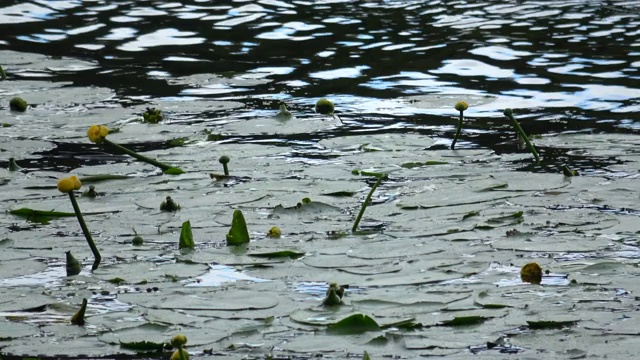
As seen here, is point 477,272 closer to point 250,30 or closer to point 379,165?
point 379,165

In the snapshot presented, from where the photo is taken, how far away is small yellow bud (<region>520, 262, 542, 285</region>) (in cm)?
280

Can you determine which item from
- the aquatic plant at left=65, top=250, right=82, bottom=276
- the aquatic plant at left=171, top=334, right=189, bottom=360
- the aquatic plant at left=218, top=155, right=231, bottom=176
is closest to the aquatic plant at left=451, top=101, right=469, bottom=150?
the aquatic plant at left=218, top=155, right=231, bottom=176

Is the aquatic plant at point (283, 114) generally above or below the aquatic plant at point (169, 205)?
below

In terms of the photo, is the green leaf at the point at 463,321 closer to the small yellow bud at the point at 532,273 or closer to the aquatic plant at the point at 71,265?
the small yellow bud at the point at 532,273

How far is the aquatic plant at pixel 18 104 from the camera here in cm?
504

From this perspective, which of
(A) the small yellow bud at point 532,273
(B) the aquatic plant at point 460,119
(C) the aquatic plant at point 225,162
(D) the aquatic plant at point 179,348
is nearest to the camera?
(D) the aquatic plant at point 179,348

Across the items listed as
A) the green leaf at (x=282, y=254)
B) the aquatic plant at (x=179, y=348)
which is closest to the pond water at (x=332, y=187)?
the green leaf at (x=282, y=254)

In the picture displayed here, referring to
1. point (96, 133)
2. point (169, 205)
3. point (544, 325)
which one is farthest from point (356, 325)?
point (96, 133)

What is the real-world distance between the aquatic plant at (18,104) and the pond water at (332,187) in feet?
0.14

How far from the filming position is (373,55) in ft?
→ 21.1

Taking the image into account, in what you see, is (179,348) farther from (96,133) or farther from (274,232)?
(96,133)

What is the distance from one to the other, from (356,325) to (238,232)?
743 millimetres

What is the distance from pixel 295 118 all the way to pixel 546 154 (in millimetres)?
1177

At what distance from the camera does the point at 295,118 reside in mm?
4875
